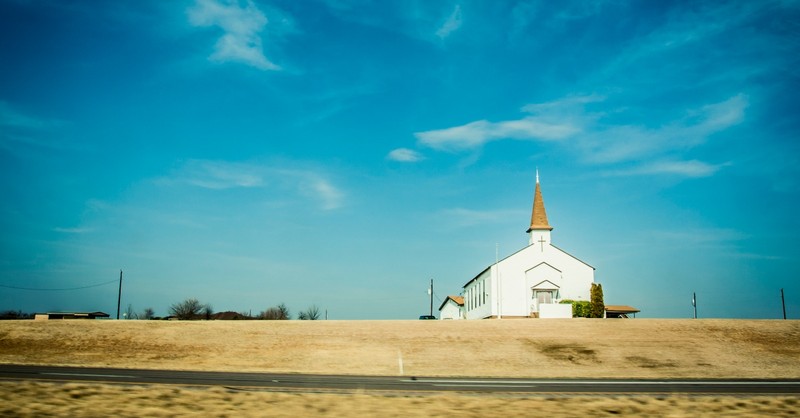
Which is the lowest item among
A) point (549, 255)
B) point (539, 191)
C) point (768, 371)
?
point (768, 371)

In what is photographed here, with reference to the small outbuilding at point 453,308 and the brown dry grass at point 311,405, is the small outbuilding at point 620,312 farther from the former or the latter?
the brown dry grass at point 311,405

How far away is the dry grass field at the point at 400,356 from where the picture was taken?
32.7 feet

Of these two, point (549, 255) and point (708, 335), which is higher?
point (549, 255)

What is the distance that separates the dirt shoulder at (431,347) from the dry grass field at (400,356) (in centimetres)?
8

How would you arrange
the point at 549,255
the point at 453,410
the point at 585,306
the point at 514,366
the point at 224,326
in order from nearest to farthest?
the point at 453,410 → the point at 514,366 → the point at 224,326 → the point at 585,306 → the point at 549,255

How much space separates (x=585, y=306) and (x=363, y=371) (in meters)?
37.1

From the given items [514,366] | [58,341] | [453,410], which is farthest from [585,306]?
[453,410]

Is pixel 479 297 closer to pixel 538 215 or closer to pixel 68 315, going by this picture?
pixel 538 215

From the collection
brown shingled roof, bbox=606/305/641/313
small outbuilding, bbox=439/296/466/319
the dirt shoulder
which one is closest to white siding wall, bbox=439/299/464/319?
small outbuilding, bbox=439/296/466/319

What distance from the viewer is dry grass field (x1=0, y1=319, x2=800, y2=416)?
9.98 meters

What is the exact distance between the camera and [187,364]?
28.4m

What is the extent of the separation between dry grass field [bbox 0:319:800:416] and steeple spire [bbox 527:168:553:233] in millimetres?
23690

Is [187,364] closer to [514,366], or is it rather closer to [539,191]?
[514,366]

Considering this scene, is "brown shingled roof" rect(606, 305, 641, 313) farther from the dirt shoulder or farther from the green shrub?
the dirt shoulder
